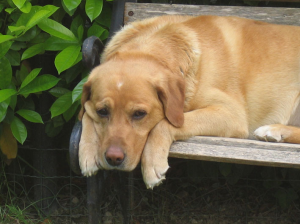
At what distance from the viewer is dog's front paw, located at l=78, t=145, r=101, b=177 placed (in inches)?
82.7

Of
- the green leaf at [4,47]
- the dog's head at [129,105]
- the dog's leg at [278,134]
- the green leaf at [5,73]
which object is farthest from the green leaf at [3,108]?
the dog's leg at [278,134]

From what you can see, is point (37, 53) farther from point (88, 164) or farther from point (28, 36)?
point (88, 164)

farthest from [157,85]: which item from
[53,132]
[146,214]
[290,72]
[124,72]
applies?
[146,214]

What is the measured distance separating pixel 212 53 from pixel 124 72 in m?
0.66

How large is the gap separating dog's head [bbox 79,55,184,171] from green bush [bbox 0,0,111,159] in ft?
1.36

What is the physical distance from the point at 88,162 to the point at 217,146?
0.63 metres

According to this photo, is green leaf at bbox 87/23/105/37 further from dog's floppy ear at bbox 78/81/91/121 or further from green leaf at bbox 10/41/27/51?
dog's floppy ear at bbox 78/81/91/121

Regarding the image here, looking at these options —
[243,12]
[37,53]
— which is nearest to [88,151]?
[37,53]

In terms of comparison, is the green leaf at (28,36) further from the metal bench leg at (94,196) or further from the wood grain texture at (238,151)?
the wood grain texture at (238,151)

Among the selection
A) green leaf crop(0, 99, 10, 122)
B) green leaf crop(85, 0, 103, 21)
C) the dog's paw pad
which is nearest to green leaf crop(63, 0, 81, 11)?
green leaf crop(85, 0, 103, 21)

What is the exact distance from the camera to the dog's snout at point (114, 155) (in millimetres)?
2006

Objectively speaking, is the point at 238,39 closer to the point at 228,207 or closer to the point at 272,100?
the point at 272,100

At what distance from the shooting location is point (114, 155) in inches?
78.8

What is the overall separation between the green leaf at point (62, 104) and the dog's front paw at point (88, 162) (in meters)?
0.69
